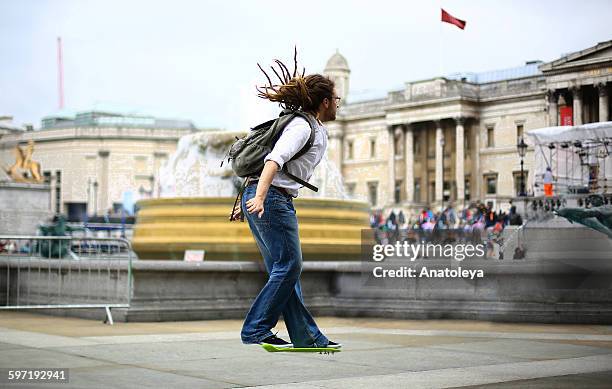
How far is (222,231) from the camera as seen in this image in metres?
15.4

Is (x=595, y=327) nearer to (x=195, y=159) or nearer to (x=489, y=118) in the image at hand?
(x=195, y=159)

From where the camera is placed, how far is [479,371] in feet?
24.0

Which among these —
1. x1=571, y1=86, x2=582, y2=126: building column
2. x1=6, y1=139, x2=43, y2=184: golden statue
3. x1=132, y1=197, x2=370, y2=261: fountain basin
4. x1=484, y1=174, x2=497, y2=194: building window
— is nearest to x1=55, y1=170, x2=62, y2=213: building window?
x1=484, y1=174, x2=497, y2=194: building window

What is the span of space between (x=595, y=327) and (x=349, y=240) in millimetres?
5295

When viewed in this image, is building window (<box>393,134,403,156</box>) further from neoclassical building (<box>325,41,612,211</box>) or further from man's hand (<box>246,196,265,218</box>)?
man's hand (<box>246,196,265,218</box>)

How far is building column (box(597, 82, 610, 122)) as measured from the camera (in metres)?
64.2

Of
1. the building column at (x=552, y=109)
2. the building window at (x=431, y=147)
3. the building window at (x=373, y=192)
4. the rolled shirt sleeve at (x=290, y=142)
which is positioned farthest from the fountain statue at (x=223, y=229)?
the building window at (x=373, y=192)

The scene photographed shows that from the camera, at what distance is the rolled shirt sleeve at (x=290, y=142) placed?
5.81m

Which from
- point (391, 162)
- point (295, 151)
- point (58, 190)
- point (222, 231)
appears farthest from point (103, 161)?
point (295, 151)

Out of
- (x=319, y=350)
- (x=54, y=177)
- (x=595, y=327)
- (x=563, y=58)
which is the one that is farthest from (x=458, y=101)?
(x=319, y=350)

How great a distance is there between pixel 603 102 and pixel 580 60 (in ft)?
13.0

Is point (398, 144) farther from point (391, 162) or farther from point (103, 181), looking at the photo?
point (103, 181)

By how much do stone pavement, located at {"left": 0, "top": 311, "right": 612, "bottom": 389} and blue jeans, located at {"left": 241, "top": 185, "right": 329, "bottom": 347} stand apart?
1.69ft

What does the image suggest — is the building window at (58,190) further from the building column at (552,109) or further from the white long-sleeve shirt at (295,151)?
the white long-sleeve shirt at (295,151)
